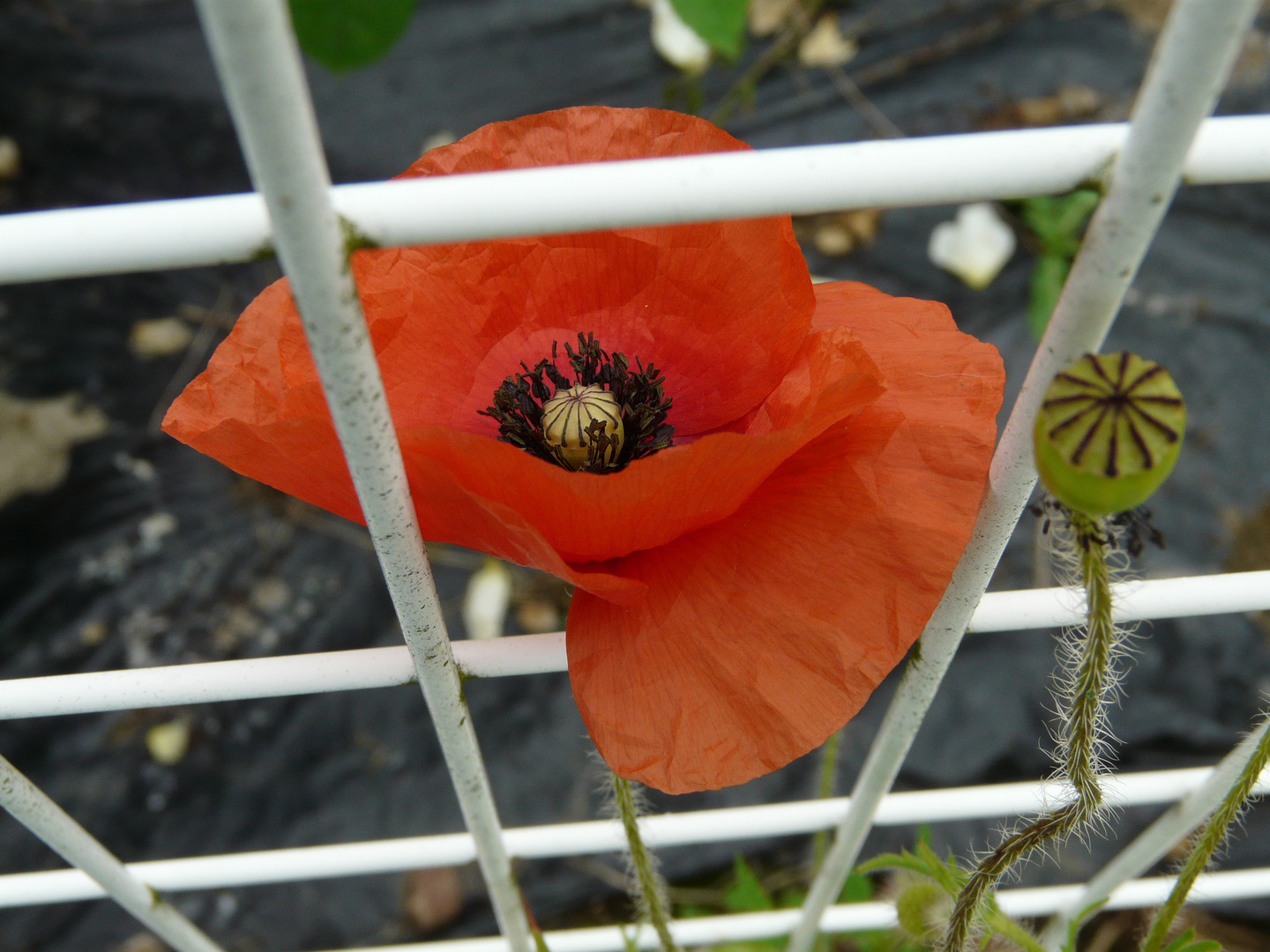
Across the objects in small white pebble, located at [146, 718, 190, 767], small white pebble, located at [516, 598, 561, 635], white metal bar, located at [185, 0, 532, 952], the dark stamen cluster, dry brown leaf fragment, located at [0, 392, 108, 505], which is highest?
dry brown leaf fragment, located at [0, 392, 108, 505]

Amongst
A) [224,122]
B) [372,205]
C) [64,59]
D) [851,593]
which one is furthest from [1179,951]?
[64,59]

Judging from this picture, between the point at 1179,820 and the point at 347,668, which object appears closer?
the point at 347,668

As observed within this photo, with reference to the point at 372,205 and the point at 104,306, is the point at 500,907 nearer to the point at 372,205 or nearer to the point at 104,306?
the point at 372,205

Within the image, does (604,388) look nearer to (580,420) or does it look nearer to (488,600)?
(580,420)

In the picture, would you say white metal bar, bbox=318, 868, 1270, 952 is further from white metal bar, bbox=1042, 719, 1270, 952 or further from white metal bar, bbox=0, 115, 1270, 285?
white metal bar, bbox=0, 115, 1270, 285

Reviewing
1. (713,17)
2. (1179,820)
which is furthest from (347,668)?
(713,17)

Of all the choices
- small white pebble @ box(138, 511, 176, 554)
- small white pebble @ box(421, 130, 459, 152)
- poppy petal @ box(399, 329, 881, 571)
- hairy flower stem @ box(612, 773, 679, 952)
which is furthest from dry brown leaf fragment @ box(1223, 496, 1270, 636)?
small white pebble @ box(138, 511, 176, 554)

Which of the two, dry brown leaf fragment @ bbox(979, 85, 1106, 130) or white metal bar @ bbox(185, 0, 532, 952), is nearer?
white metal bar @ bbox(185, 0, 532, 952)
